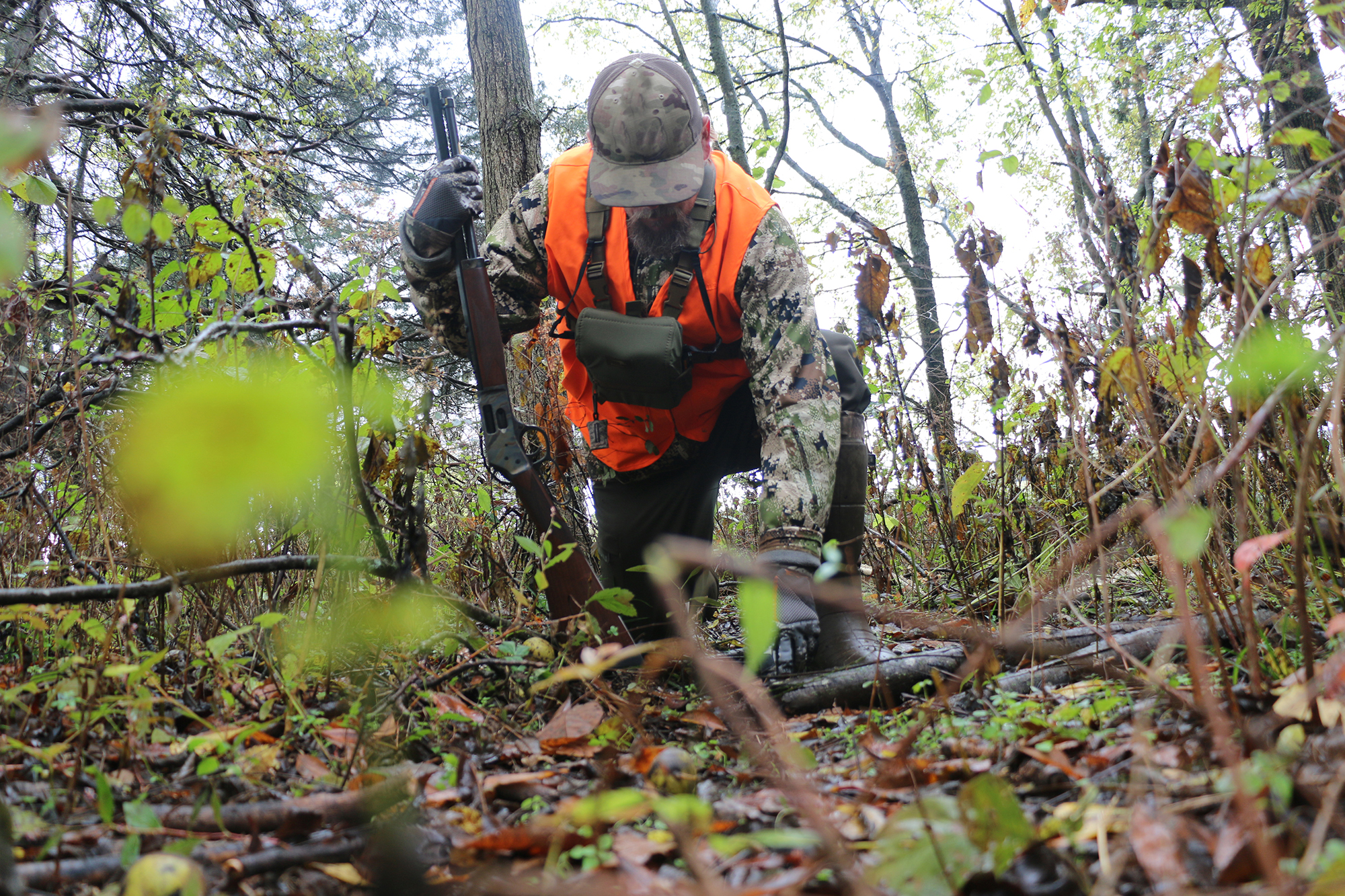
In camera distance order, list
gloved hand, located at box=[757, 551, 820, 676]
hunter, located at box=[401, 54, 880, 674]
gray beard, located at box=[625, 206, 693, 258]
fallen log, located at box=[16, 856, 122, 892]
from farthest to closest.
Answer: gray beard, located at box=[625, 206, 693, 258], hunter, located at box=[401, 54, 880, 674], gloved hand, located at box=[757, 551, 820, 676], fallen log, located at box=[16, 856, 122, 892]

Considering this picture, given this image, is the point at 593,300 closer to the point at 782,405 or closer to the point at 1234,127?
the point at 782,405

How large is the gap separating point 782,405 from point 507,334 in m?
1.29

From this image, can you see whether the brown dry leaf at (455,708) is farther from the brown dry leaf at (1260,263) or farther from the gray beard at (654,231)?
the brown dry leaf at (1260,263)

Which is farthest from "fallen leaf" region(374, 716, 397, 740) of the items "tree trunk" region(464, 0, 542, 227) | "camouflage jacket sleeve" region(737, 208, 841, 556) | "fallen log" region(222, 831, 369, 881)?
"tree trunk" region(464, 0, 542, 227)

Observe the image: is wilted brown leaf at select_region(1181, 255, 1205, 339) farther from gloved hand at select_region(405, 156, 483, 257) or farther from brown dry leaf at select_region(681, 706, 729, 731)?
gloved hand at select_region(405, 156, 483, 257)

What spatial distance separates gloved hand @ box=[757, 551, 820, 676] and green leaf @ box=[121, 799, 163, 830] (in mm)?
1542

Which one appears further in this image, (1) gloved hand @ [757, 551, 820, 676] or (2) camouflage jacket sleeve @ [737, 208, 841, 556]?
(2) camouflage jacket sleeve @ [737, 208, 841, 556]

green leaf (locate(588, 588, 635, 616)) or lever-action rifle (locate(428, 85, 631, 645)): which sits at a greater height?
lever-action rifle (locate(428, 85, 631, 645))

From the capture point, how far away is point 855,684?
2230mm

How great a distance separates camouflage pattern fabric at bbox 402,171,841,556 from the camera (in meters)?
2.79

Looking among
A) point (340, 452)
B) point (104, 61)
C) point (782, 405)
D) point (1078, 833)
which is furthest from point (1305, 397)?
point (104, 61)

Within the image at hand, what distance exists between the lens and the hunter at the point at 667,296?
115 inches

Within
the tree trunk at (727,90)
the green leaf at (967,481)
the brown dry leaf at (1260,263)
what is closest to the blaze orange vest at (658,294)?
the green leaf at (967,481)

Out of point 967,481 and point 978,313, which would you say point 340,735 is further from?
point 978,313
